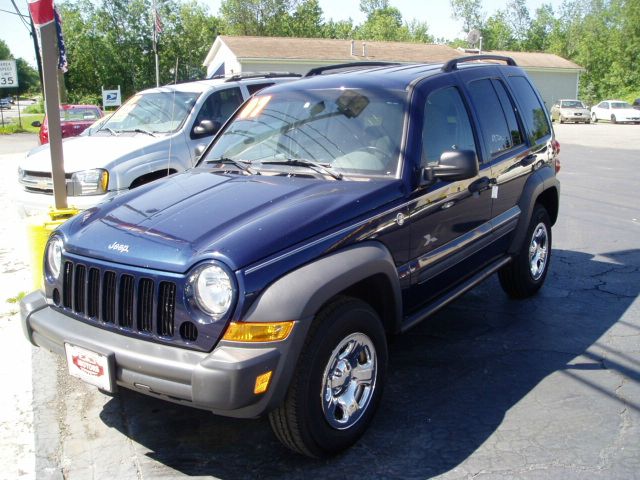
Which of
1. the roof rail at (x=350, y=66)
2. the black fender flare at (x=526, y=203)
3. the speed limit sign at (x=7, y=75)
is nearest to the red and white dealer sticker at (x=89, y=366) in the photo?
the roof rail at (x=350, y=66)

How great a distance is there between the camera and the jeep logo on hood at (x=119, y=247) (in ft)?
10.3

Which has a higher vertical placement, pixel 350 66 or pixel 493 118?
pixel 350 66

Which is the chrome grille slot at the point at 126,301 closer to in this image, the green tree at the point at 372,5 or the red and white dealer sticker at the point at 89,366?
the red and white dealer sticker at the point at 89,366

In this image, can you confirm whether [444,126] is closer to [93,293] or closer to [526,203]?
[526,203]

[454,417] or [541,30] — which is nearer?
[454,417]

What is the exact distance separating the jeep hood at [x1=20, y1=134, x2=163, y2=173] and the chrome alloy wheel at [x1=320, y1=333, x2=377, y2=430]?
15.1ft

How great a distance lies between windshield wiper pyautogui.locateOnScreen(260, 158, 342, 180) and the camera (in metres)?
3.82

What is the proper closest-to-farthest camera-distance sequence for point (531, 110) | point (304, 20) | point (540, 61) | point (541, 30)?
point (531, 110), point (540, 61), point (304, 20), point (541, 30)

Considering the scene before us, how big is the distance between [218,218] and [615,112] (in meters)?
40.6

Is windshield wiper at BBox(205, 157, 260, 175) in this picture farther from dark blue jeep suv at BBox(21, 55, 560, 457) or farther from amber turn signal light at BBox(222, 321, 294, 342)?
amber turn signal light at BBox(222, 321, 294, 342)

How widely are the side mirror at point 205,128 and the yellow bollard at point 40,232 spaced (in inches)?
100

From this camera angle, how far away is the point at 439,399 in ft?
12.8

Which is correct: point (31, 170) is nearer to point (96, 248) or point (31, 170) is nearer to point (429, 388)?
point (96, 248)

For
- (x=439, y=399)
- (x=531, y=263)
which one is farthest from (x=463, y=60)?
(x=439, y=399)
